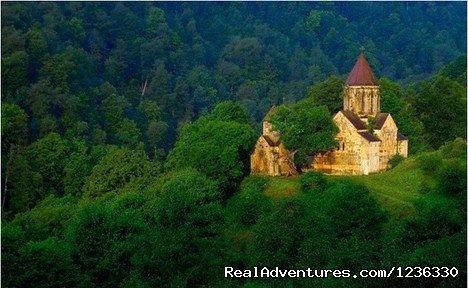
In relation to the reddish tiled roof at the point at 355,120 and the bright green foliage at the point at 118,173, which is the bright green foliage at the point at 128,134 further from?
the reddish tiled roof at the point at 355,120

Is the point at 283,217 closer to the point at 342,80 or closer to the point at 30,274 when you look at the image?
the point at 30,274

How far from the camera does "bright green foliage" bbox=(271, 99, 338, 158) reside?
41.6 m

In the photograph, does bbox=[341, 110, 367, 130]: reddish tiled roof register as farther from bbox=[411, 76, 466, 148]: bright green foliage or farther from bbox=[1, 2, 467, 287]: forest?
bbox=[411, 76, 466, 148]: bright green foliage

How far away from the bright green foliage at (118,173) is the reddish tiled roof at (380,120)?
1094 cm

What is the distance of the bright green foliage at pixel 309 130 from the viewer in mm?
41625

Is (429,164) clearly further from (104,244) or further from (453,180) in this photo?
(104,244)

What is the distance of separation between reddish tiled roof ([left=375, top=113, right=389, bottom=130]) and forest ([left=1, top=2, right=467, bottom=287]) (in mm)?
1816

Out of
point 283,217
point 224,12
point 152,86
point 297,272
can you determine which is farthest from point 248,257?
point 224,12

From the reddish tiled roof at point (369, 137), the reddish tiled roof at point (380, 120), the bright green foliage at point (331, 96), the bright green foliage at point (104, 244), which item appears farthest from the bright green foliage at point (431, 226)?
the bright green foliage at point (331, 96)

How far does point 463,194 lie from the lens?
35250 mm

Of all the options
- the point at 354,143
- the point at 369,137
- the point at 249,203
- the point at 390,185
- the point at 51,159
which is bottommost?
the point at 249,203

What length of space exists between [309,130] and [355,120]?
2.48 m

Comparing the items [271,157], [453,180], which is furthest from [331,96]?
[453,180]

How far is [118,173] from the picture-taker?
158ft
